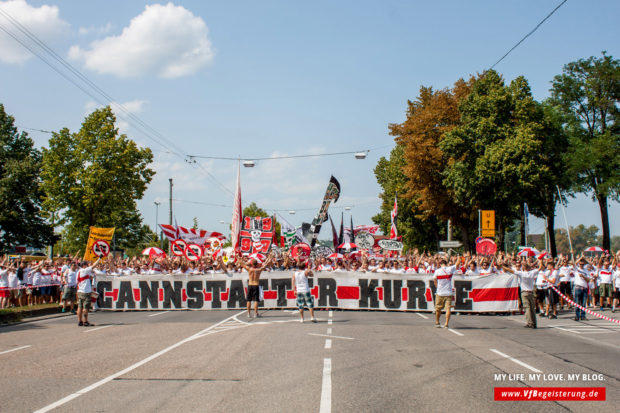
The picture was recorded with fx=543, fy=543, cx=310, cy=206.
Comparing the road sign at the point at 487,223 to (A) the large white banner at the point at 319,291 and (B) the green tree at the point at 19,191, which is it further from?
(B) the green tree at the point at 19,191

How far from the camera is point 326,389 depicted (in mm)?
7242

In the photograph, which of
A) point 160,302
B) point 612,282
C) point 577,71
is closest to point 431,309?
point 612,282

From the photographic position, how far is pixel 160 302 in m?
22.2

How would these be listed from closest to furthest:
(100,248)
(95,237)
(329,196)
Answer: (100,248)
(95,237)
(329,196)

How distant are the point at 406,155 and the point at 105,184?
2237 cm

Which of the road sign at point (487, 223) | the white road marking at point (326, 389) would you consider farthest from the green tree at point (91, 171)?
the white road marking at point (326, 389)

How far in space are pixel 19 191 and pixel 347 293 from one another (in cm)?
3774

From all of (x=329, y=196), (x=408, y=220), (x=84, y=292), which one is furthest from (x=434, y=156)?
(x=84, y=292)

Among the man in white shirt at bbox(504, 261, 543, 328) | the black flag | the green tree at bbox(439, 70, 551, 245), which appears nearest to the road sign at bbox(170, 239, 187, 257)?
the black flag

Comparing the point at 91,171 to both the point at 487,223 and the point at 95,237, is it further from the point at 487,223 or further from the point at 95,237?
the point at 487,223

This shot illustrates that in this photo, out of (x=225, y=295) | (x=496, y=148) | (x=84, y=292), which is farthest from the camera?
(x=496, y=148)

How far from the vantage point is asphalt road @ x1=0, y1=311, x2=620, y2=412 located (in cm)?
665

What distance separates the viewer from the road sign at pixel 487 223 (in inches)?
1238

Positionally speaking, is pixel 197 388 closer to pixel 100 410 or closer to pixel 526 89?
pixel 100 410
